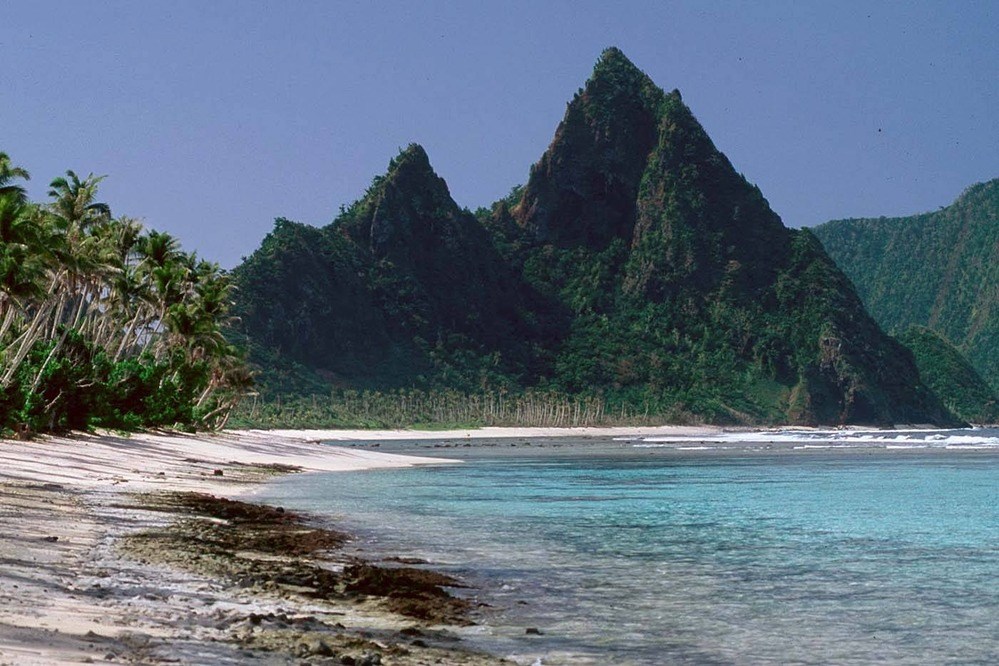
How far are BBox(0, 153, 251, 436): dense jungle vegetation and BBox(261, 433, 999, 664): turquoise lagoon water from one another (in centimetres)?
1358

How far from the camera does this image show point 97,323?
7519 cm

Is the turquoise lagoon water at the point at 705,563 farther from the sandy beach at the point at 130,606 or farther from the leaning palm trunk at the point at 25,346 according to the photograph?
the leaning palm trunk at the point at 25,346

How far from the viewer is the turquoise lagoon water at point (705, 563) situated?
38.5 feet

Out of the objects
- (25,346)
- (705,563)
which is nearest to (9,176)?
(25,346)

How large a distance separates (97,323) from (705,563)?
64397 mm

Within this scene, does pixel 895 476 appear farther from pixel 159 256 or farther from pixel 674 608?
pixel 159 256

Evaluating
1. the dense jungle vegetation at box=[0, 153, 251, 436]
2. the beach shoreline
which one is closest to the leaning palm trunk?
the dense jungle vegetation at box=[0, 153, 251, 436]

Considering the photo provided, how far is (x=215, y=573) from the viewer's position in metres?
14.6

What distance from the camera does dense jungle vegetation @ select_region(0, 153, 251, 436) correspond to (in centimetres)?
4453

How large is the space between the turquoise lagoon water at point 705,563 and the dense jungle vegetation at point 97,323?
44.5ft

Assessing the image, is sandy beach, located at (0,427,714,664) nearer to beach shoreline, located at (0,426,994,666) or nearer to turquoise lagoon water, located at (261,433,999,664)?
beach shoreline, located at (0,426,994,666)


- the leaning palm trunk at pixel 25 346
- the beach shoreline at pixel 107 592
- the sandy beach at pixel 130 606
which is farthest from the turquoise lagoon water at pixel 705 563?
the leaning palm trunk at pixel 25 346

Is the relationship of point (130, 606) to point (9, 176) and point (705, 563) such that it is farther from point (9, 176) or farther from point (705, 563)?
point (9, 176)

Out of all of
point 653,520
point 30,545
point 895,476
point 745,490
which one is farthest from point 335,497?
point 895,476
